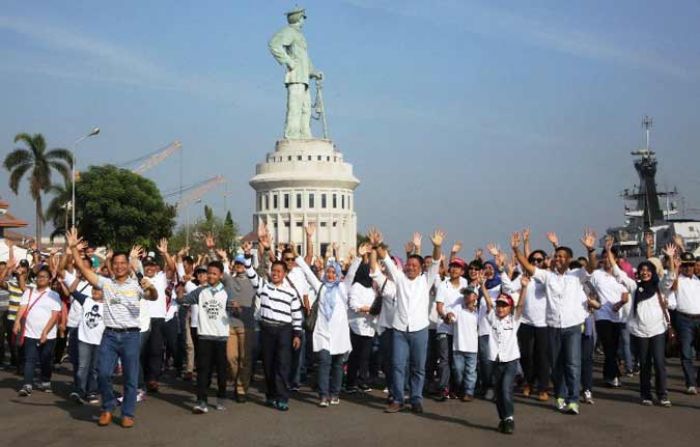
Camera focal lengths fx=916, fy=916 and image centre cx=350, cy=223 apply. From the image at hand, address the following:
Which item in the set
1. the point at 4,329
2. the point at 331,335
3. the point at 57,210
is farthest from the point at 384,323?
the point at 57,210

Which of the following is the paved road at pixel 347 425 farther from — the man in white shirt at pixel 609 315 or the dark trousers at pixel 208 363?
the man in white shirt at pixel 609 315

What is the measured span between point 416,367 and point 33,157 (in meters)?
54.5

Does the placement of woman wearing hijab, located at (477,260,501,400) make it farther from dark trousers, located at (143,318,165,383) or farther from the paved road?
dark trousers, located at (143,318,165,383)

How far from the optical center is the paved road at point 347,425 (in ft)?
27.6

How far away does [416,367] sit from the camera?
10172 millimetres

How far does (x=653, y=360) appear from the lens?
10.7m

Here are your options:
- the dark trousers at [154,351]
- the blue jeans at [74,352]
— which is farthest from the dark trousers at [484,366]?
the blue jeans at [74,352]

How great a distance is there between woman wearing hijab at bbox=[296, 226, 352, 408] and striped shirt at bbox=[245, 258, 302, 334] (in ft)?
1.05

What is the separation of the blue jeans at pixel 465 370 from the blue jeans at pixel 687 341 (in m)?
2.79

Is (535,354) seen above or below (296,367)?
above

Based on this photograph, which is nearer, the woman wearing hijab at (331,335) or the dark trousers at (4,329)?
the woman wearing hijab at (331,335)

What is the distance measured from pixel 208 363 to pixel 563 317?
400 cm

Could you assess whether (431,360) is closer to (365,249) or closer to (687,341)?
(365,249)

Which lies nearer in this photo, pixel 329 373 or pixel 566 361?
pixel 566 361
